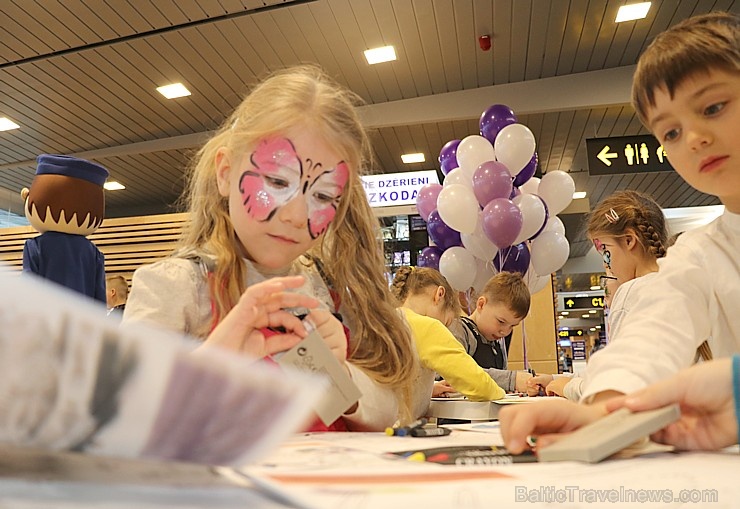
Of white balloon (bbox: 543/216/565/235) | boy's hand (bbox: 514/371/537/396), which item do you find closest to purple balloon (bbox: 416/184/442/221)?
white balloon (bbox: 543/216/565/235)

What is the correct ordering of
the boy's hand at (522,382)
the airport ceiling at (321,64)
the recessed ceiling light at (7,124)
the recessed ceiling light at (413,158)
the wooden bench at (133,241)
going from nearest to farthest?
the boy's hand at (522,382)
the airport ceiling at (321,64)
the recessed ceiling light at (7,124)
the wooden bench at (133,241)
the recessed ceiling light at (413,158)

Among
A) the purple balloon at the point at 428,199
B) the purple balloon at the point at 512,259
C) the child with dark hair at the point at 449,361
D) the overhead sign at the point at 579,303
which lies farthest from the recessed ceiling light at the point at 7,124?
the overhead sign at the point at 579,303

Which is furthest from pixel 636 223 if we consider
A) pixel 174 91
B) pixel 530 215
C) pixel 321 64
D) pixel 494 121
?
pixel 174 91

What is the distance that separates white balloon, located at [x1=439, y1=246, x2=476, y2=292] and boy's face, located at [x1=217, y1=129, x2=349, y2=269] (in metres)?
2.83

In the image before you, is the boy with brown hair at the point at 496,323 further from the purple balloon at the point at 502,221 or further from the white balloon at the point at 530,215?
the white balloon at the point at 530,215

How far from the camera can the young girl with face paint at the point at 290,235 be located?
113 cm

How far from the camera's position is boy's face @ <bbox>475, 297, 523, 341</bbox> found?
11.0 ft

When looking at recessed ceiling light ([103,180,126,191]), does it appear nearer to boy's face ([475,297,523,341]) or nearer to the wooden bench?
the wooden bench

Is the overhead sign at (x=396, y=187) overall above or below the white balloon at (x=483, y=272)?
above

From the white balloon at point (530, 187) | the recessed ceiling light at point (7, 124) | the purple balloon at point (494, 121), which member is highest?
the recessed ceiling light at point (7, 124)

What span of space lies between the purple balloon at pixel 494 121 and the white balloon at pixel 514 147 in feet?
0.82

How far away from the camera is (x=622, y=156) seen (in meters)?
5.02

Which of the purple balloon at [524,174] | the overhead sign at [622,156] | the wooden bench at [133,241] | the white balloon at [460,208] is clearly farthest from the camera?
the wooden bench at [133,241]

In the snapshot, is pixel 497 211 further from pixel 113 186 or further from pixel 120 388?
pixel 113 186
